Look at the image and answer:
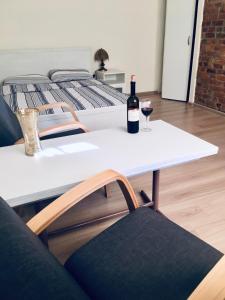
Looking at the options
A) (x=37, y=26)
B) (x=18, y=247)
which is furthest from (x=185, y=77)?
(x=18, y=247)

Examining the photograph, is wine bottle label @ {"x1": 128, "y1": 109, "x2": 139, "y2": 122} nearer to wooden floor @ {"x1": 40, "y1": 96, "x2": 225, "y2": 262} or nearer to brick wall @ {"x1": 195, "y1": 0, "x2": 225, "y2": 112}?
wooden floor @ {"x1": 40, "y1": 96, "x2": 225, "y2": 262}

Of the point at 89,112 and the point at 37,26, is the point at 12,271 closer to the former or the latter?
the point at 89,112

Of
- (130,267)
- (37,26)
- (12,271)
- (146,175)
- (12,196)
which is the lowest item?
(146,175)

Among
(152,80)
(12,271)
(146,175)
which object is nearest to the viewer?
(12,271)

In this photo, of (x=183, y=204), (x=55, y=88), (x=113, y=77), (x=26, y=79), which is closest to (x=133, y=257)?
(x=183, y=204)

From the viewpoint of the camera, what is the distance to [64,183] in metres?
1.13

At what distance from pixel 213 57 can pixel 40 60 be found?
2.53 meters

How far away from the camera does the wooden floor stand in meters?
1.76

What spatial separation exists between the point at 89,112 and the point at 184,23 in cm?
269

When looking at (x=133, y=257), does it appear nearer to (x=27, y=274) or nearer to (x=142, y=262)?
(x=142, y=262)

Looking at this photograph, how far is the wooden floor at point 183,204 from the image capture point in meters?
1.76

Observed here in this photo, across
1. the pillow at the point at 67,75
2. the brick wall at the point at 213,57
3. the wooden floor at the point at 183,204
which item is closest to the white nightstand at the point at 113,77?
the pillow at the point at 67,75

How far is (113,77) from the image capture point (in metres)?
4.63

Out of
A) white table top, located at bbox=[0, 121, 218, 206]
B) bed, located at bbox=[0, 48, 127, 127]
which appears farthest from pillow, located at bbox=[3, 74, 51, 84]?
white table top, located at bbox=[0, 121, 218, 206]
